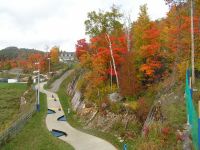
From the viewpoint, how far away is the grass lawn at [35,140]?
31719 millimetres

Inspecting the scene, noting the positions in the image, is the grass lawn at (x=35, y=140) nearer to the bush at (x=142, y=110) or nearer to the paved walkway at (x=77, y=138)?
the paved walkway at (x=77, y=138)

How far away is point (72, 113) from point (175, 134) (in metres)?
27.9

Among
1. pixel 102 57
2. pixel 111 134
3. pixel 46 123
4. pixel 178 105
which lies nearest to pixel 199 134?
pixel 178 105

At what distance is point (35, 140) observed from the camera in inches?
1356

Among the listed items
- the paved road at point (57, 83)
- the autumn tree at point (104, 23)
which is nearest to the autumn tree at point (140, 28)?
the autumn tree at point (104, 23)

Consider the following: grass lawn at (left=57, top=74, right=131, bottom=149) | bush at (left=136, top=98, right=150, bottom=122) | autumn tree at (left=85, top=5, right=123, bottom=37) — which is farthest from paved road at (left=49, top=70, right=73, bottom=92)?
bush at (left=136, top=98, right=150, bottom=122)

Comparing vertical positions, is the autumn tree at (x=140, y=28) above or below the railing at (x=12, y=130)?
above

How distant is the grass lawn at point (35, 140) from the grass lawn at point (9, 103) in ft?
38.8

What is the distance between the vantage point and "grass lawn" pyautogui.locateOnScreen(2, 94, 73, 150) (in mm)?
31719

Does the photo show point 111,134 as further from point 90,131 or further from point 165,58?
point 165,58

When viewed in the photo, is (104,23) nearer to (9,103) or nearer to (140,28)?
(140,28)

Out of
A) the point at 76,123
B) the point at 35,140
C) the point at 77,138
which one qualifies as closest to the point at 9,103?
the point at 76,123

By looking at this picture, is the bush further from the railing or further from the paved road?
the paved road

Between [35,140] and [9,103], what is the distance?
39983mm
